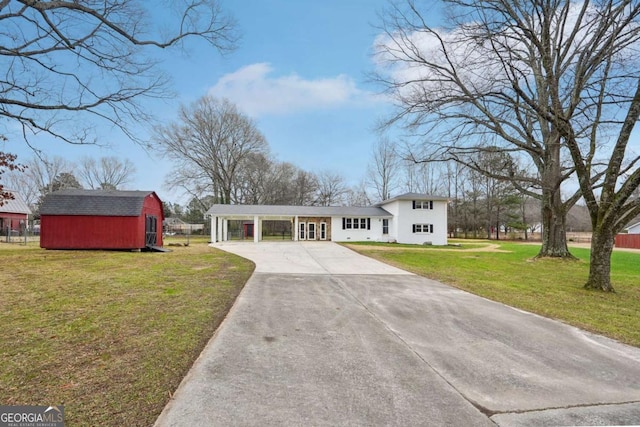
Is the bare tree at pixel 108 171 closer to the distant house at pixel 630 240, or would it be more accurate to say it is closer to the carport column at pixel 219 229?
the carport column at pixel 219 229

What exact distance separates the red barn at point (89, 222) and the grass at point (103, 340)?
10887mm

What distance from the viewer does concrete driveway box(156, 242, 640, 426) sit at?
2.50 meters

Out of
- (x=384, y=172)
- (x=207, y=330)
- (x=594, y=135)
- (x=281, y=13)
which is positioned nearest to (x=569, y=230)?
(x=384, y=172)

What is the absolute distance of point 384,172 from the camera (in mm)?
45000

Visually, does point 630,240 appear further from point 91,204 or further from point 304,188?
point 91,204

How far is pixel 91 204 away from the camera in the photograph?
60.7 ft

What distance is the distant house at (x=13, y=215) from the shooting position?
31812mm

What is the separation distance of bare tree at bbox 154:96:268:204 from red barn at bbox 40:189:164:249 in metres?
18.8

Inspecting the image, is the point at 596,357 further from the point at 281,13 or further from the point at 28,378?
the point at 281,13

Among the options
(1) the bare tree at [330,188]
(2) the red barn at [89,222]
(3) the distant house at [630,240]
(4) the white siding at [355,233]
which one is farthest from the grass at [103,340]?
(3) the distant house at [630,240]

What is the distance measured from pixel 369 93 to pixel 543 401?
11.1 meters

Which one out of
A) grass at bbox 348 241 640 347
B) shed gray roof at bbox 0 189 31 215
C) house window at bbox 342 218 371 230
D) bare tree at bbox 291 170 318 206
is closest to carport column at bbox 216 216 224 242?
house window at bbox 342 218 371 230

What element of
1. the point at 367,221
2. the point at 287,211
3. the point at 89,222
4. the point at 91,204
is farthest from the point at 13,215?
the point at 367,221

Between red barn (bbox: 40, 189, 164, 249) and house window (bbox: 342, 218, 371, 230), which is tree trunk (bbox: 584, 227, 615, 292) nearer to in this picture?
red barn (bbox: 40, 189, 164, 249)
